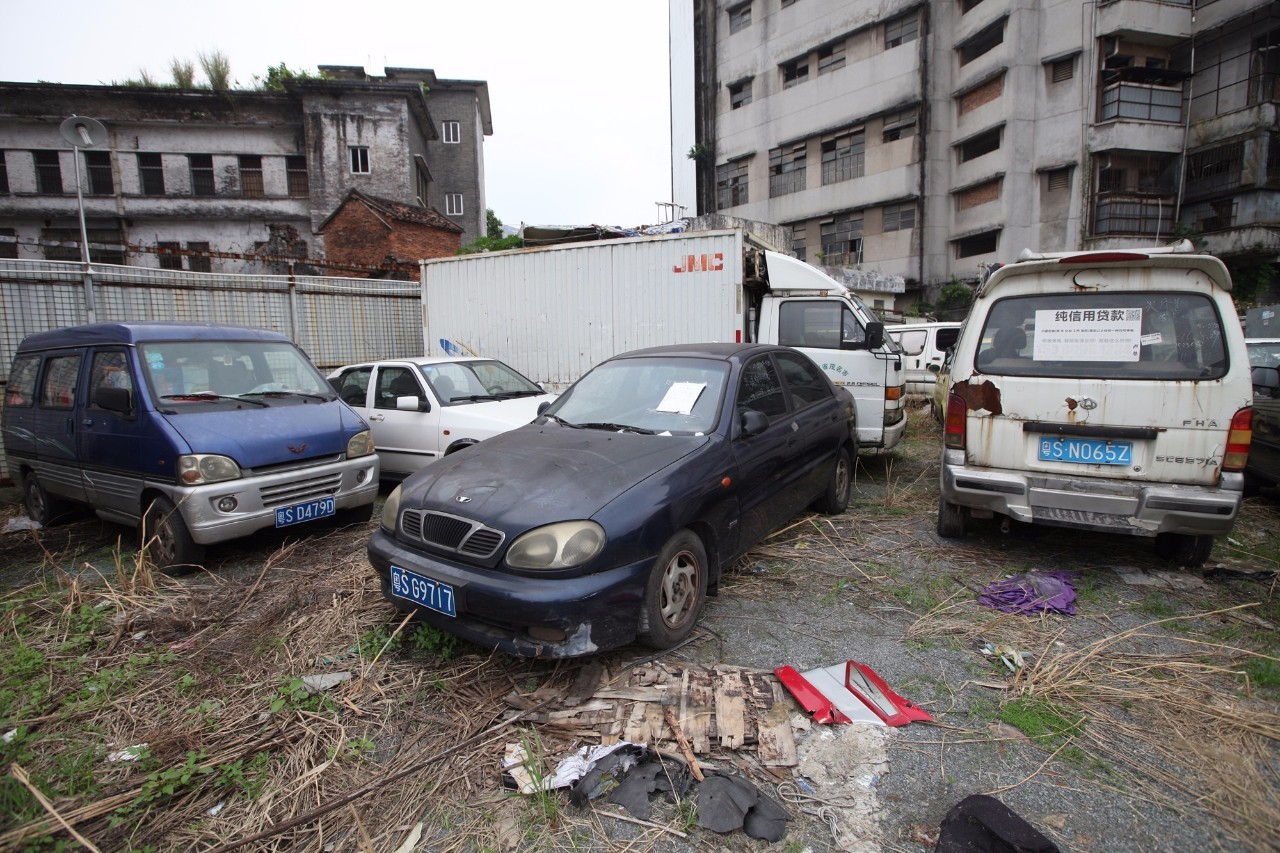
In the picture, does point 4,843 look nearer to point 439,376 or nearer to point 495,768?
point 495,768

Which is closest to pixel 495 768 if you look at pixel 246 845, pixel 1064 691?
pixel 246 845

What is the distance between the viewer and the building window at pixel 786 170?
28703mm

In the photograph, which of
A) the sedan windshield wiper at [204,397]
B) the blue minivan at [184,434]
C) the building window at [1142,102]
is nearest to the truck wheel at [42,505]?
the blue minivan at [184,434]

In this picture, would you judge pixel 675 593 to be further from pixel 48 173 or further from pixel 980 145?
pixel 48 173

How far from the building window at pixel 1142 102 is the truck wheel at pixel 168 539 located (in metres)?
27.7

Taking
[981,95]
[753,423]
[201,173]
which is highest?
[981,95]

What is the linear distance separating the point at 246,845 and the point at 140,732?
3.26 ft

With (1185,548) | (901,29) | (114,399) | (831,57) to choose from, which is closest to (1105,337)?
(1185,548)

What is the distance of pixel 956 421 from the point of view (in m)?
4.28

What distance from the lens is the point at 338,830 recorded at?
2.16 m

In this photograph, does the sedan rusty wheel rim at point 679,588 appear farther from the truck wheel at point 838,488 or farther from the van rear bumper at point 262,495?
the van rear bumper at point 262,495

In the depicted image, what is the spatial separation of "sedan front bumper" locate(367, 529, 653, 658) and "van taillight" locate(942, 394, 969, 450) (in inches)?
101

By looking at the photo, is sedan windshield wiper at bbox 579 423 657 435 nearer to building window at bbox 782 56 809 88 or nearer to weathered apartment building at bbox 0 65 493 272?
weathered apartment building at bbox 0 65 493 272

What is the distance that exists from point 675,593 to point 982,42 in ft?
94.4
